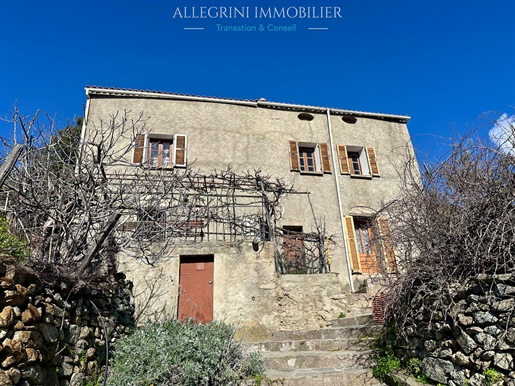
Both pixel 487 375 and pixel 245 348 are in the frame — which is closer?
pixel 487 375

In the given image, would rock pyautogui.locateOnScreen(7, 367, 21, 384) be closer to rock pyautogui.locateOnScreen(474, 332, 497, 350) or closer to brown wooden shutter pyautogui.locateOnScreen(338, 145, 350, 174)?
rock pyautogui.locateOnScreen(474, 332, 497, 350)

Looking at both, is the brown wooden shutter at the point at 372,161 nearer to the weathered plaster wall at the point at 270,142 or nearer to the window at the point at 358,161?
the window at the point at 358,161

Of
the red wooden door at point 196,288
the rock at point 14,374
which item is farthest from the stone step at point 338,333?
the rock at point 14,374

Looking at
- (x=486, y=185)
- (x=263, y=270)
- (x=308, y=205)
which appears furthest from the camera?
(x=308, y=205)

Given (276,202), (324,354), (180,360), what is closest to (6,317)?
(180,360)

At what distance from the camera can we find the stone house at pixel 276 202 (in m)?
6.91

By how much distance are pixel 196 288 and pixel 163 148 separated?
6.03m

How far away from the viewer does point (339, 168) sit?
38.9 feet

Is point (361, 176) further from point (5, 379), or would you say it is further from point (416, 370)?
point (5, 379)

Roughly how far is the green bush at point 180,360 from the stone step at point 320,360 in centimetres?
58

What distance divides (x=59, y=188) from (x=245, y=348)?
161 inches

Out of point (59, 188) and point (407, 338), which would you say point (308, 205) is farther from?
point (59, 188)

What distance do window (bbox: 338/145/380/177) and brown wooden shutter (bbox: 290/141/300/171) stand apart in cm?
167

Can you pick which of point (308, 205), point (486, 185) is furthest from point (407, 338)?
point (308, 205)
